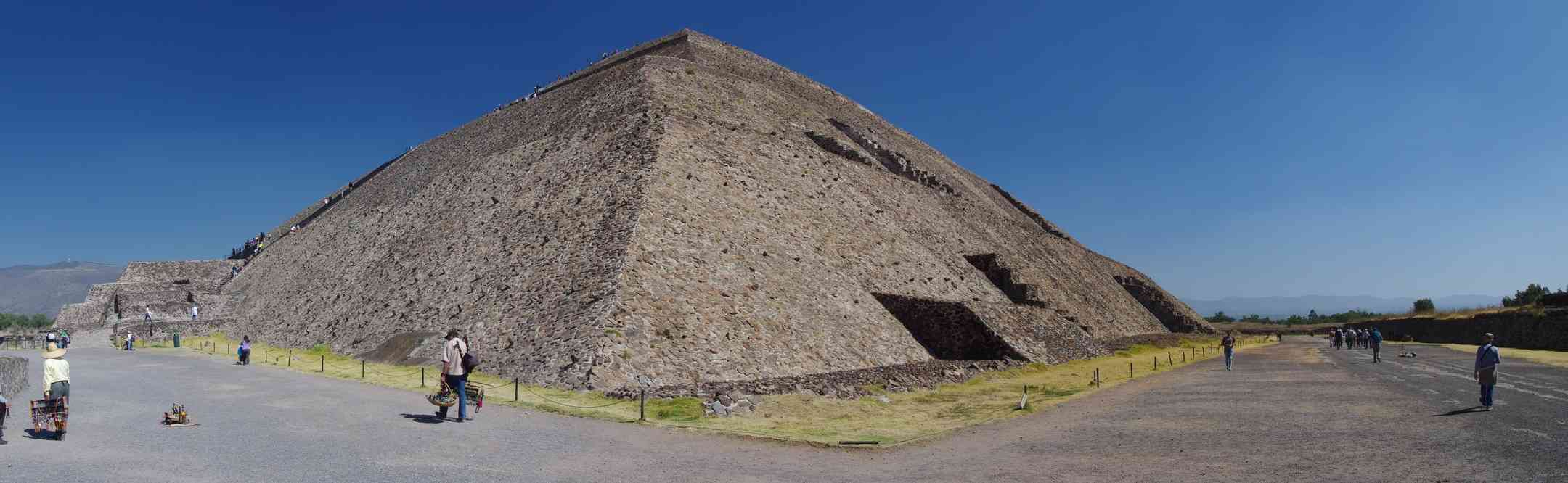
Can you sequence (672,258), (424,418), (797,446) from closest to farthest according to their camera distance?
(797,446) → (424,418) → (672,258)

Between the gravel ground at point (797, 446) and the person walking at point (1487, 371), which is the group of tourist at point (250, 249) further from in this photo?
the person walking at point (1487, 371)

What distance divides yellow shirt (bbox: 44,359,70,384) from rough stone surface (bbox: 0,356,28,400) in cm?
466

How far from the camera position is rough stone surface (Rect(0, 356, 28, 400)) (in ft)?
48.1

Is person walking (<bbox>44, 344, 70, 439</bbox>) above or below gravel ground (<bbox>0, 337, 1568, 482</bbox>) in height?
above

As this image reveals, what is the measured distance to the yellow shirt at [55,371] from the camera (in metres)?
10.8

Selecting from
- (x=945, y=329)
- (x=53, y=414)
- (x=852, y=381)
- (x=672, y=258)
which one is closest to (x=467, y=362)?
(x=53, y=414)

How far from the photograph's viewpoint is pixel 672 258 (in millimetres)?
21703

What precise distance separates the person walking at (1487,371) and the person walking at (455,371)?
709 inches

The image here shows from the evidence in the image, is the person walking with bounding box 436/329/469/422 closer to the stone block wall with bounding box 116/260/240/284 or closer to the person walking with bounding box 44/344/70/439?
the person walking with bounding box 44/344/70/439

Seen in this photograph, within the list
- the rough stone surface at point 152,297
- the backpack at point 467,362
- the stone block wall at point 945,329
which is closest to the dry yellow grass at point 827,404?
the stone block wall at point 945,329

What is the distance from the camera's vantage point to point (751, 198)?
91.4 ft

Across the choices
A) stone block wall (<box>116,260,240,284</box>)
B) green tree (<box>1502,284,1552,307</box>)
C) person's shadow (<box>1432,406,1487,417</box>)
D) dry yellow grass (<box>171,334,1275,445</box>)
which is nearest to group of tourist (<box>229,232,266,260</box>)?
stone block wall (<box>116,260,240,284</box>)

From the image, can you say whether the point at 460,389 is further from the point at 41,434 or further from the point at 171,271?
the point at 171,271

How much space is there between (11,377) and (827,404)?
16.7 metres
